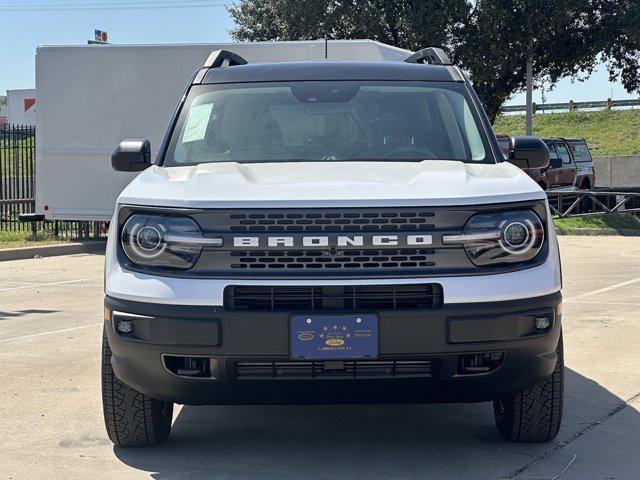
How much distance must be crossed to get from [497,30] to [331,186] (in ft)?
83.6

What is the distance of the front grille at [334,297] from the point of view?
4.32 m

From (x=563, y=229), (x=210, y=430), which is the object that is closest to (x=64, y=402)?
(x=210, y=430)

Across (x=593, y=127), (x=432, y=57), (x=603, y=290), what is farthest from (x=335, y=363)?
(x=593, y=127)

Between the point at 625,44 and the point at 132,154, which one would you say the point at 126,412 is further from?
the point at 625,44

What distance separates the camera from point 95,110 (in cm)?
1791

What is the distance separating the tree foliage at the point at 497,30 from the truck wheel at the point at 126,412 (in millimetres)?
24862

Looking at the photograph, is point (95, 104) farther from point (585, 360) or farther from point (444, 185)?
point (444, 185)

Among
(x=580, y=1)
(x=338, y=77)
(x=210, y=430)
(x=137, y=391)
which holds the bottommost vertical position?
(x=210, y=430)

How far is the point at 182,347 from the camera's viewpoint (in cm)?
434

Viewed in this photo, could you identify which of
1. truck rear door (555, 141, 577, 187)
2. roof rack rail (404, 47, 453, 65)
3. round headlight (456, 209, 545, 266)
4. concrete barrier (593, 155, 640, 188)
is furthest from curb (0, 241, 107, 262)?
concrete barrier (593, 155, 640, 188)

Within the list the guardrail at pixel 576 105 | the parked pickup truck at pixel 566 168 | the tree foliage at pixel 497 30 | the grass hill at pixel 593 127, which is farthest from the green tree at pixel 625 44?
the guardrail at pixel 576 105

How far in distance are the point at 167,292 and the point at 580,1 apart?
2620 centimetres

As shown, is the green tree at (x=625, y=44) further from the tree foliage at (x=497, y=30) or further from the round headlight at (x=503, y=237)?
the round headlight at (x=503, y=237)

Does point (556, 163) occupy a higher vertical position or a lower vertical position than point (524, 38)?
lower
